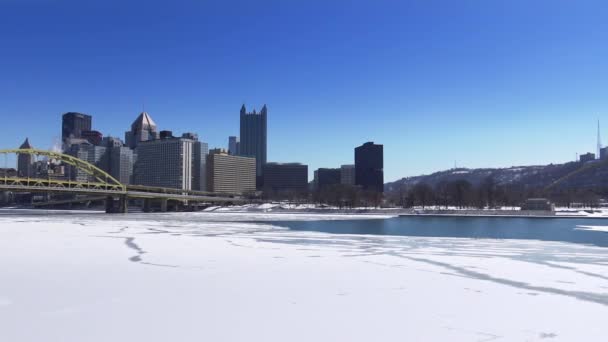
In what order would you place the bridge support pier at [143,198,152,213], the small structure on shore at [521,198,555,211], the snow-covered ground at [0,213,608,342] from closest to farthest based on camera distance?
the snow-covered ground at [0,213,608,342] → the small structure on shore at [521,198,555,211] → the bridge support pier at [143,198,152,213]

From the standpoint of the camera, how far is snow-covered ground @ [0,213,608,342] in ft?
29.2

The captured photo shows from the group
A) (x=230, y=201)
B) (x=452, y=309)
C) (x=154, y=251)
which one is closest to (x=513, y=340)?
(x=452, y=309)

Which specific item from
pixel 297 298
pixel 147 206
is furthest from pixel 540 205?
pixel 297 298

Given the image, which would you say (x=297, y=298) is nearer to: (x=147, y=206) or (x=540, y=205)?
(x=540, y=205)

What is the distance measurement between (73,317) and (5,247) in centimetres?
1746

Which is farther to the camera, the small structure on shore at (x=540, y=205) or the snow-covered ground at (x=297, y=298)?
the small structure on shore at (x=540, y=205)

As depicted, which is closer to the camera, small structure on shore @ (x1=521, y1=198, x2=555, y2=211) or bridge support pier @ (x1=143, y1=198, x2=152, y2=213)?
small structure on shore @ (x1=521, y1=198, x2=555, y2=211)

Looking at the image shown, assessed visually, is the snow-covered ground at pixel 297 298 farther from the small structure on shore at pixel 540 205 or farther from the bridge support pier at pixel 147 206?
the bridge support pier at pixel 147 206

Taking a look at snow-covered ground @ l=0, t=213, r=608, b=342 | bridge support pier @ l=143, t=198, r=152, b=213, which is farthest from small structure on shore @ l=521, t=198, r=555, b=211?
bridge support pier @ l=143, t=198, r=152, b=213

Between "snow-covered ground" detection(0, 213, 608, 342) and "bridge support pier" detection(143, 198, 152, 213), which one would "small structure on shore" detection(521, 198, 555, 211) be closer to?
"snow-covered ground" detection(0, 213, 608, 342)

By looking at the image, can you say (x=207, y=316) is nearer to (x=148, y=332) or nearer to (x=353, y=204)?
(x=148, y=332)

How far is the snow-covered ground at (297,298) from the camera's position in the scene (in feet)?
29.2

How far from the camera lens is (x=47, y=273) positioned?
50.5 ft

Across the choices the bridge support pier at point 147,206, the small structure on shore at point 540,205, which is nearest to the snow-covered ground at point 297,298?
the small structure on shore at point 540,205
